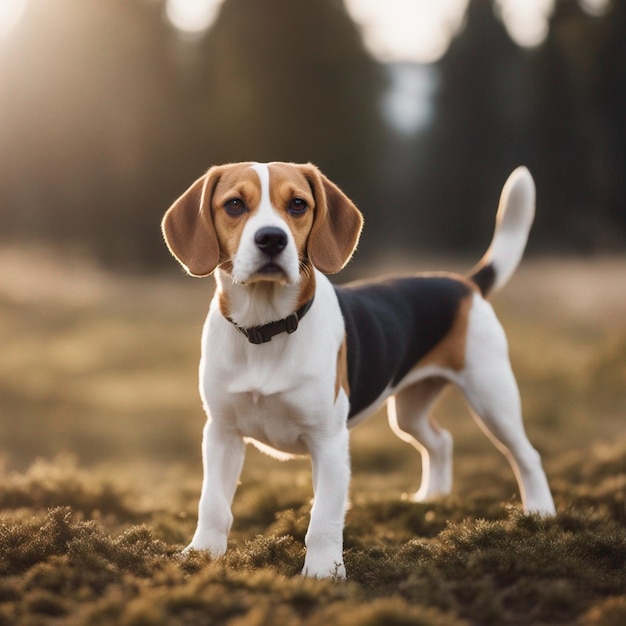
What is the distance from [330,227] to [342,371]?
778 mm

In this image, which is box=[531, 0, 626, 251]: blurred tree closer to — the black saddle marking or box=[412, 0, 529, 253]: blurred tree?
box=[412, 0, 529, 253]: blurred tree

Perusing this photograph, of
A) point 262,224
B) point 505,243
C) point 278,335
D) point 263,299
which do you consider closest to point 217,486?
point 278,335

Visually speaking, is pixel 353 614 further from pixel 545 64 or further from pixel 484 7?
pixel 484 7

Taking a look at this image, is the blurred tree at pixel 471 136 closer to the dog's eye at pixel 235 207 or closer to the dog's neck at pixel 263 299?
the dog's neck at pixel 263 299

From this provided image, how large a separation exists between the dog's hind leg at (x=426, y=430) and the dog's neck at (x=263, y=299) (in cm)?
223

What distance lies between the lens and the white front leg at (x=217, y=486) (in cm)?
448

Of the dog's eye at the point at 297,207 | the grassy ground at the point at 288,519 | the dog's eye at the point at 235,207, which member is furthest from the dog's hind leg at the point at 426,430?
the dog's eye at the point at 235,207

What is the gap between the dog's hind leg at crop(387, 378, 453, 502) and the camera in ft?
21.0

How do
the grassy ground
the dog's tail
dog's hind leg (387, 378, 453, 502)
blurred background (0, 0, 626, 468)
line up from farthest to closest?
blurred background (0, 0, 626, 468), dog's hind leg (387, 378, 453, 502), the dog's tail, the grassy ground

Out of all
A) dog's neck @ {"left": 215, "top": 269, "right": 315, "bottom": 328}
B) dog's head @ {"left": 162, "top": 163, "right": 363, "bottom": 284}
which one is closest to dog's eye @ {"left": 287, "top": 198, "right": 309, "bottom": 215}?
dog's head @ {"left": 162, "top": 163, "right": 363, "bottom": 284}

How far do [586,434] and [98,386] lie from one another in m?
6.96

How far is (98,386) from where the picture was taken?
12.8 m

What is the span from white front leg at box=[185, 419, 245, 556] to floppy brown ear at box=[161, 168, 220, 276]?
88 centimetres

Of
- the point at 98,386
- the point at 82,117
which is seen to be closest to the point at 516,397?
the point at 98,386
